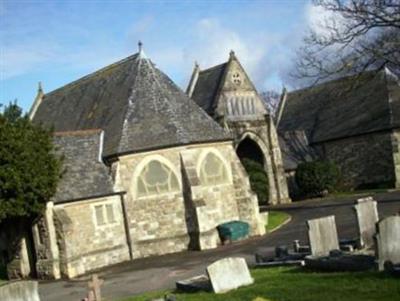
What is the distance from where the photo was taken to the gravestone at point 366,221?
19.4m

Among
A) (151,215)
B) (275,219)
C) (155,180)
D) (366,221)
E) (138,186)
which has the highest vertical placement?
(155,180)

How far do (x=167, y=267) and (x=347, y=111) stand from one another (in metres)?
35.6

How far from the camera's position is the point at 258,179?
48531 millimetres

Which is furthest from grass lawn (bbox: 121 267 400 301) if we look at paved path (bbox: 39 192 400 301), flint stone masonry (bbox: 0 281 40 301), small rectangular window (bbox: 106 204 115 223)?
small rectangular window (bbox: 106 204 115 223)

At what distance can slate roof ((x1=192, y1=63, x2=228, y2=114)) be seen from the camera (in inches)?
2077

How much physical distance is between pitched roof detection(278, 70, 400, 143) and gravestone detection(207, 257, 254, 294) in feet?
106

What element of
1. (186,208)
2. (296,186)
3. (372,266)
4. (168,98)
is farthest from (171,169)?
(296,186)

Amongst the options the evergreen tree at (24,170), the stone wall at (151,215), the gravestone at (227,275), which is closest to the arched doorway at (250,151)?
the stone wall at (151,215)

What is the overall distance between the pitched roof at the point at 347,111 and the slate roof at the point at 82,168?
829 inches

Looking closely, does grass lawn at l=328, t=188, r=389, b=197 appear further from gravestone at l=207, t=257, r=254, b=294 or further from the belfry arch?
gravestone at l=207, t=257, r=254, b=294

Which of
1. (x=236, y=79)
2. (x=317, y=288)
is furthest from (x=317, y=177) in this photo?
(x=317, y=288)

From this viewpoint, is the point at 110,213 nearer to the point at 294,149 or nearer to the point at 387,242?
the point at 387,242

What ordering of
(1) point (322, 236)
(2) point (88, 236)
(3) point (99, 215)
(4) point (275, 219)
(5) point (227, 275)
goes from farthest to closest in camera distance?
(4) point (275, 219), (3) point (99, 215), (2) point (88, 236), (1) point (322, 236), (5) point (227, 275)

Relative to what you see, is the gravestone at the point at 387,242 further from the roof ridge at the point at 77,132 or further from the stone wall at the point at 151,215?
the roof ridge at the point at 77,132
